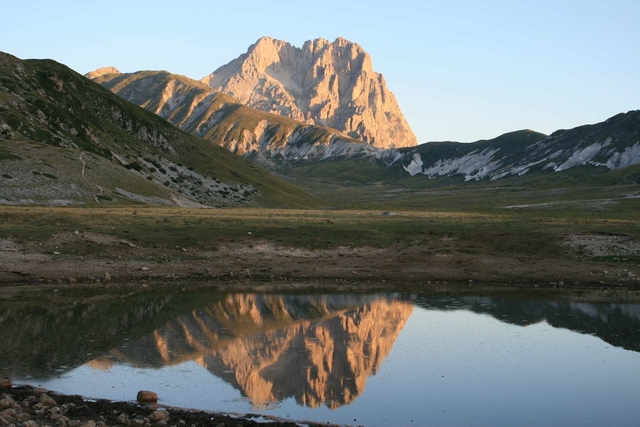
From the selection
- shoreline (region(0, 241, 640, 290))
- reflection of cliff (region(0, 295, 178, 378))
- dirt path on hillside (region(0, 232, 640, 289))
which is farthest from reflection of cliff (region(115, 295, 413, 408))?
dirt path on hillside (region(0, 232, 640, 289))

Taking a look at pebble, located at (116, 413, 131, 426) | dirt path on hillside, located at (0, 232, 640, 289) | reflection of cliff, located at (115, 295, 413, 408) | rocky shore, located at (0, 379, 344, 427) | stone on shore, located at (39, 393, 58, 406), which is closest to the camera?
rocky shore, located at (0, 379, 344, 427)

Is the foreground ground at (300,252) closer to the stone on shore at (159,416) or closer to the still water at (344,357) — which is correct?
the still water at (344,357)

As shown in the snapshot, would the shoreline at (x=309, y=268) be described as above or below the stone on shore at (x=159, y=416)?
below

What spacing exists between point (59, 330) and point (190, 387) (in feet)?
42.0

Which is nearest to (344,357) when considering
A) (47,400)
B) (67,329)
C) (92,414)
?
(92,414)

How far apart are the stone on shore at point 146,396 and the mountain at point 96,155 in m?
69.1

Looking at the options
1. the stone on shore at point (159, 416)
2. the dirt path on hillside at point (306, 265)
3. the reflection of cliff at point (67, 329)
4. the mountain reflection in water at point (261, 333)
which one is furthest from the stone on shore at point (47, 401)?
the dirt path on hillside at point (306, 265)

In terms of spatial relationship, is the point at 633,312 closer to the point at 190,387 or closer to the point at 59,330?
the point at 190,387

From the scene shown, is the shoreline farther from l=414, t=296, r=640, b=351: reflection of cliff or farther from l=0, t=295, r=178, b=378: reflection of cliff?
l=0, t=295, r=178, b=378: reflection of cliff

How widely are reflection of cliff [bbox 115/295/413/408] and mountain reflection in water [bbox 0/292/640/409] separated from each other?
0.06 m

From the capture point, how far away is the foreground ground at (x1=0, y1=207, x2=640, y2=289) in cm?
5625

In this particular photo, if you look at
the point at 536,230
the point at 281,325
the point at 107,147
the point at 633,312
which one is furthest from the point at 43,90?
the point at 633,312

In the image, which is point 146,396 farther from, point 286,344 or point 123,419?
point 286,344

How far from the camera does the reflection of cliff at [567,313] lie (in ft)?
134
